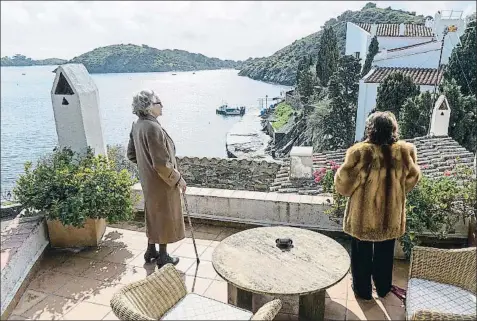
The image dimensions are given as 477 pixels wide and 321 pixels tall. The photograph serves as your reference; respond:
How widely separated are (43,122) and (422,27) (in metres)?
21.5

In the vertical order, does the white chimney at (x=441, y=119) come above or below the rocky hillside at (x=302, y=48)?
below

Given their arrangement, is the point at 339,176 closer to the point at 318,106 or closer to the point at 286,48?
the point at 318,106

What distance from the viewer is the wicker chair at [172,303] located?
1818mm

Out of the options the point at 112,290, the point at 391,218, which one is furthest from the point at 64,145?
the point at 391,218

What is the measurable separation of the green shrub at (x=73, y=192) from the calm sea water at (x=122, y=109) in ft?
1.48

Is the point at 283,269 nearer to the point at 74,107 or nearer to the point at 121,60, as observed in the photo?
the point at 74,107

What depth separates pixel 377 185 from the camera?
2303 mm

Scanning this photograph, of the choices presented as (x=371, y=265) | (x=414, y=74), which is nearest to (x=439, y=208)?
(x=371, y=265)

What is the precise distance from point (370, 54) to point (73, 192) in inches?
794

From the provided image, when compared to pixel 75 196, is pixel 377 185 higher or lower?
higher

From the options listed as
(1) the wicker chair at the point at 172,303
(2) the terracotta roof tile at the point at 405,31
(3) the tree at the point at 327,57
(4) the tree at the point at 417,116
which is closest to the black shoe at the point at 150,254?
(1) the wicker chair at the point at 172,303

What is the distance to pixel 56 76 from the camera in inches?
139

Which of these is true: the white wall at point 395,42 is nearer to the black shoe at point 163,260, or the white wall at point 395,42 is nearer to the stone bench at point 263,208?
the stone bench at point 263,208

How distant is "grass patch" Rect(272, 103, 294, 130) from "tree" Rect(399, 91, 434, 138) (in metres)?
19.1
